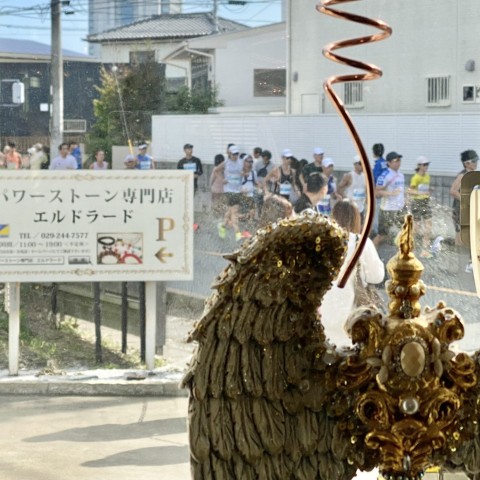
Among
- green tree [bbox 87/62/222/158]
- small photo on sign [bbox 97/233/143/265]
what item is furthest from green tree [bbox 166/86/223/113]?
small photo on sign [bbox 97/233/143/265]

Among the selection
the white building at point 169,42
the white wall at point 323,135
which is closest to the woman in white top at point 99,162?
the white wall at point 323,135

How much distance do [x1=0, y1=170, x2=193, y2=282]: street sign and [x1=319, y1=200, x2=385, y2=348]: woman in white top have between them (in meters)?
0.51

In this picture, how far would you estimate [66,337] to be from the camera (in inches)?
108

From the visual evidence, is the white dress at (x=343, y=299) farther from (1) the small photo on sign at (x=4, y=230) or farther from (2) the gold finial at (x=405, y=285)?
(1) the small photo on sign at (x=4, y=230)

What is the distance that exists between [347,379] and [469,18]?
1.80 meters

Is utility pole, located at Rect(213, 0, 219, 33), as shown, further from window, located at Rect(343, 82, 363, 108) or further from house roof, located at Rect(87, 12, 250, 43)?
window, located at Rect(343, 82, 363, 108)

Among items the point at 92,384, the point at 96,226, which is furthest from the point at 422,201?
the point at 92,384

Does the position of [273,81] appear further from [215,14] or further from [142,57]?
[142,57]

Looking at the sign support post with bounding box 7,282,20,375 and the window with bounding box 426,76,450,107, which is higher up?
the window with bounding box 426,76,450,107

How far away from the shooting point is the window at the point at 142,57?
96.0 inches

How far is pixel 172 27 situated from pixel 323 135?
41 centimetres

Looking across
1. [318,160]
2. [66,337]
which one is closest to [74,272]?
[66,337]

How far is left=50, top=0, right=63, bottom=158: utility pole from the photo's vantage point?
2.44m

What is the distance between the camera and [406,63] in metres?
2.35
